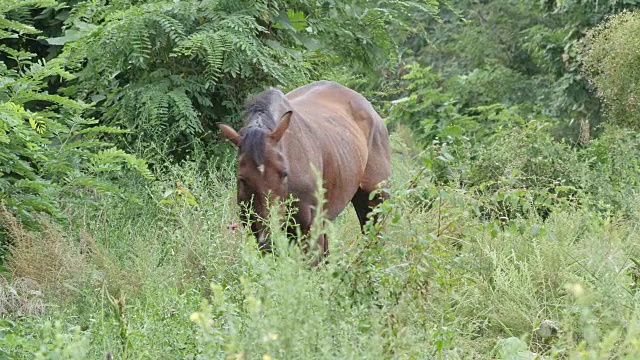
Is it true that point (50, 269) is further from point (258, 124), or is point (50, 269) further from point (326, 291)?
point (326, 291)

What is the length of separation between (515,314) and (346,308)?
2.41m

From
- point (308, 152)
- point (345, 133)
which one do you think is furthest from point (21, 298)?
point (345, 133)

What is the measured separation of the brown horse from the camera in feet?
21.2

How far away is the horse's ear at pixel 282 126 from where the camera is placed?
21.8ft

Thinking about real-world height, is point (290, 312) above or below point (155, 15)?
above

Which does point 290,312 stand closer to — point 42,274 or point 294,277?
point 294,277

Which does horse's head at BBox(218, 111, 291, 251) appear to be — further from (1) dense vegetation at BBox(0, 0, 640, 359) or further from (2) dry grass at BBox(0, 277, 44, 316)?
(2) dry grass at BBox(0, 277, 44, 316)

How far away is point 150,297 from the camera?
18.9ft

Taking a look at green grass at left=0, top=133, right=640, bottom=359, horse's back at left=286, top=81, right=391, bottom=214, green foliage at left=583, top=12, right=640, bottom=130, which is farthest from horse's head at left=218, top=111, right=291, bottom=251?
green foliage at left=583, top=12, right=640, bottom=130

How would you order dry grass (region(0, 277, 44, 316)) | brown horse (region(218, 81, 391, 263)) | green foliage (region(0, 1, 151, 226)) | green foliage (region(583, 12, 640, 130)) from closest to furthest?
dry grass (region(0, 277, 44, 316))
brown horse (region(218, 81, 391, 263))
green foliage (region(0, 1, 151, 226))
green foliage (region(583, 12, 640, 130))

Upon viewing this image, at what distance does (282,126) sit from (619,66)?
680cm

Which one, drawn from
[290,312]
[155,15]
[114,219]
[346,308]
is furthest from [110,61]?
[290,312]

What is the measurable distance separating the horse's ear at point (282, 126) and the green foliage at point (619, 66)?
663cm

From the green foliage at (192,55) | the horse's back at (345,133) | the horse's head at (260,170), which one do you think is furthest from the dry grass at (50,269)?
the horse's back at (345,133)
